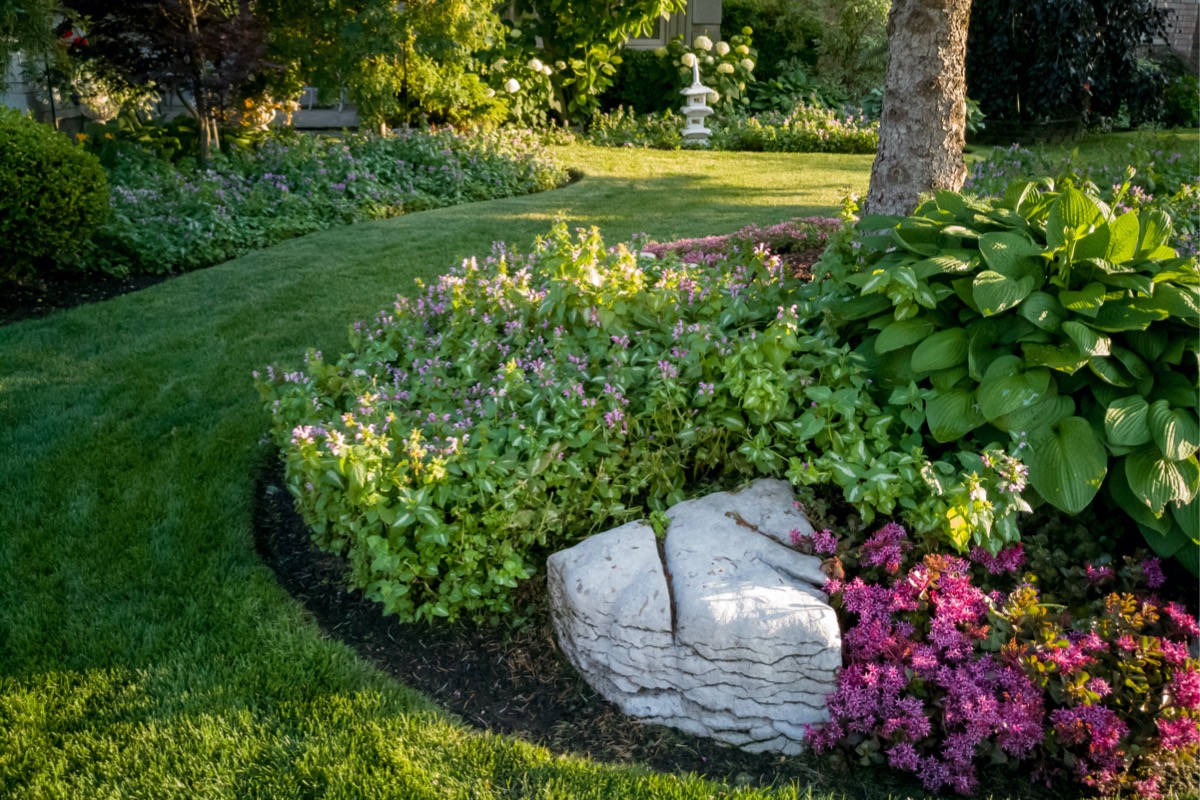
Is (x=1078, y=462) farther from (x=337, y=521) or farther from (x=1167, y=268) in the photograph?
(x=337, y=521)

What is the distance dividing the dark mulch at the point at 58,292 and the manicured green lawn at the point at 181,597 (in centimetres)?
29

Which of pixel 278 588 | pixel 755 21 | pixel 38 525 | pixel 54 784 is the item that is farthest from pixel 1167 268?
pixel 755 21

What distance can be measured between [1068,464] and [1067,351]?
36 cm

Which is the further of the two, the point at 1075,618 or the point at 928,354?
the point at 928,354

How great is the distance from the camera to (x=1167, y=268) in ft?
9.87

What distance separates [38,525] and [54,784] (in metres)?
1.50

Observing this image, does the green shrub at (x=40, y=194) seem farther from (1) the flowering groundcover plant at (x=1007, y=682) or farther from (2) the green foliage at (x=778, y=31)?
(2) the green foliage at (x=778, y=31)

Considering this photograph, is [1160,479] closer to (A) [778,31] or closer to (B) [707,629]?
(B) [707,629]

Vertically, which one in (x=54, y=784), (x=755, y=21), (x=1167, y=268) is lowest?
(x=54, y=784)

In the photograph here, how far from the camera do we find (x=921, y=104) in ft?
14.4

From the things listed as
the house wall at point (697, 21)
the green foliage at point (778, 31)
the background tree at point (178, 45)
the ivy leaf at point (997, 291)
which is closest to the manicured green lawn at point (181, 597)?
the ivy leaf at point (997, 291)

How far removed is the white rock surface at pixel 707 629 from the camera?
261cm

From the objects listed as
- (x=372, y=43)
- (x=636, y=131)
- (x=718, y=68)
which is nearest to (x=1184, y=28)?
(x=718, y=68)

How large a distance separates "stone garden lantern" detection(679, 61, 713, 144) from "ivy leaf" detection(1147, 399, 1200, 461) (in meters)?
10.0
